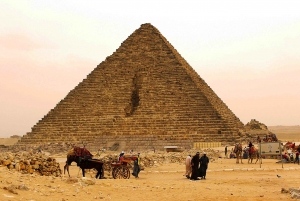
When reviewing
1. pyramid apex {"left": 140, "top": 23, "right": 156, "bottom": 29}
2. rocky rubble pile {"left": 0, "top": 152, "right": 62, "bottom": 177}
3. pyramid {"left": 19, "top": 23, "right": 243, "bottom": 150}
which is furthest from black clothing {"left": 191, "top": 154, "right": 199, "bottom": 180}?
pyramid apex {"left": 140, "top": 23, "right": 156, "bottom": 29}

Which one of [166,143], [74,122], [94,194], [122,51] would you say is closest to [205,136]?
[166,143]

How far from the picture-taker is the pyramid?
39.9 meters

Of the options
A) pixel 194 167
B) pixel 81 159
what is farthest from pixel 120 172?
pixel 194 167

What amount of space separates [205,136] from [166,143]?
550 cm

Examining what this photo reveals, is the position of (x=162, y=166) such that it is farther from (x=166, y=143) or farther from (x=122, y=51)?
(x=122, y=51)

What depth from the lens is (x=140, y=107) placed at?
4422 cm

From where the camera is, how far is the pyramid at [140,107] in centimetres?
3988

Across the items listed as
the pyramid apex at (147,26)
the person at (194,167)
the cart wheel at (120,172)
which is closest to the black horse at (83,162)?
the cart wheel at (120,172)

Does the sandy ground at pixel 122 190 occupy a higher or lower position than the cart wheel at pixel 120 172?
lower

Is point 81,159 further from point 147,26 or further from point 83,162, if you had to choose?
point 147,26

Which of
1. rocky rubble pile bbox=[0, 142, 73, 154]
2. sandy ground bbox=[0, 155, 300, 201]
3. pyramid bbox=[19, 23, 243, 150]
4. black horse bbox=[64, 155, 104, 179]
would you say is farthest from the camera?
pyramid bbox=[19, 23, 243, 150]

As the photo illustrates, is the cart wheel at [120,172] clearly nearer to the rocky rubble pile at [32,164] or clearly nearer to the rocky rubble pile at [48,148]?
the rocky rubble pile at [32,164]

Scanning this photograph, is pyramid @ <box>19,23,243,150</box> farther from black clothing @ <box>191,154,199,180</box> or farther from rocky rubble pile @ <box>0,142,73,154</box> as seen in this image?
black clothing @ <box>191,154,199,180</box>

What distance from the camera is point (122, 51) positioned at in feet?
173
